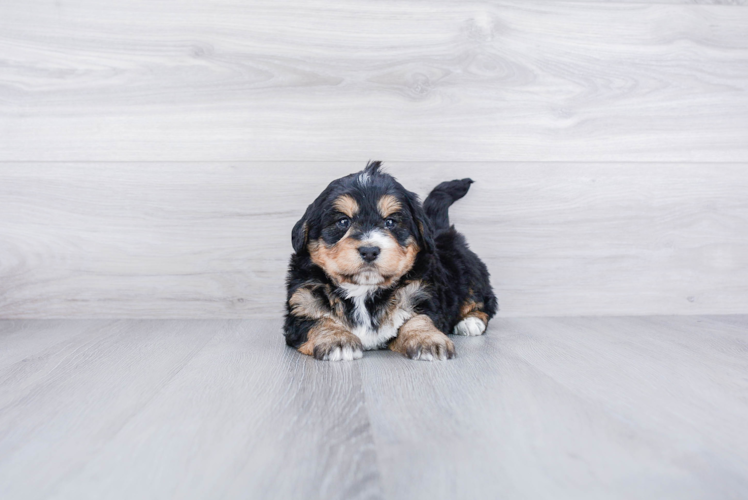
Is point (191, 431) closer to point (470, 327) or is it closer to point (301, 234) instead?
point (301, 234)

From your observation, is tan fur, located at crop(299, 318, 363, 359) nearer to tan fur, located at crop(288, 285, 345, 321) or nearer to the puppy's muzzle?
tan fur, located at crop(288, 285, 345, 321)

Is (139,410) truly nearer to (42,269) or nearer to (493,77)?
(42,269)

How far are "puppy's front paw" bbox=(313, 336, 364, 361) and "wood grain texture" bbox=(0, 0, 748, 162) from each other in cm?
107

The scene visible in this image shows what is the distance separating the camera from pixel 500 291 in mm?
2643

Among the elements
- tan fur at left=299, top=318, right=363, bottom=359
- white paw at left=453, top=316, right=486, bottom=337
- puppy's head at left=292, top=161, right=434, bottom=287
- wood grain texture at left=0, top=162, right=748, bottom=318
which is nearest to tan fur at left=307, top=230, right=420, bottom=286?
puppy's head at left=292, top=161, right=434, bottom=287

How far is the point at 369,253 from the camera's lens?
1.71 metres

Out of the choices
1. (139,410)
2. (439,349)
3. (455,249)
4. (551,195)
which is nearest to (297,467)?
(139,410)

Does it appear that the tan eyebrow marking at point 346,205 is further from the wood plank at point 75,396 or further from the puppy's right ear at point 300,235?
the wood plank at point 75,396

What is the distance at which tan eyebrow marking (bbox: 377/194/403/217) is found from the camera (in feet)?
5.97

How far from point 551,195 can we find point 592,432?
1698mm

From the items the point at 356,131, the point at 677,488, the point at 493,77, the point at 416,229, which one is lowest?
the point at 677,488

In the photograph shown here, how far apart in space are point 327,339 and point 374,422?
2.01ft

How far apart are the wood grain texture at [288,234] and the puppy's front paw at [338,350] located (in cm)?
90

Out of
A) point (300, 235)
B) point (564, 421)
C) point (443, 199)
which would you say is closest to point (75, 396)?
point (300, 235)
